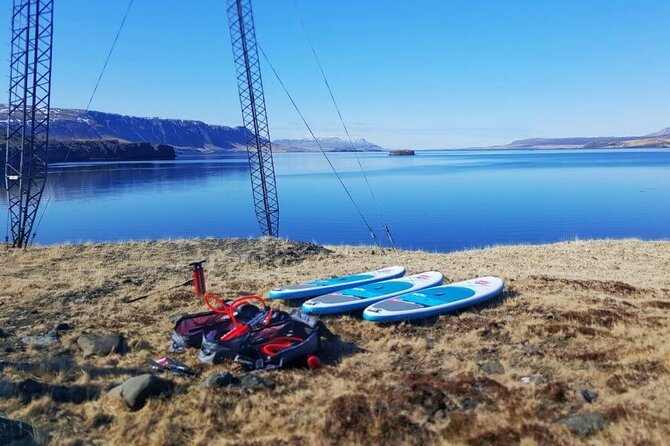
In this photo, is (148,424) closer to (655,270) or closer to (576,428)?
(576,428)

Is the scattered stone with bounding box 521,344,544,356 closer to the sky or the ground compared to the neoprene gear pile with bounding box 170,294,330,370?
closer to the ground

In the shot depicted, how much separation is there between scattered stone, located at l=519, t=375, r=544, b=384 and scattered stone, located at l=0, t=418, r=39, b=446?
5.23m

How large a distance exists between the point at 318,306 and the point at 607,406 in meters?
5.04

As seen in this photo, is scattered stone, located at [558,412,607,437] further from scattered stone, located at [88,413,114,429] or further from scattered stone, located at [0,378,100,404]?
scattered stone, located at [0,378,100,404]

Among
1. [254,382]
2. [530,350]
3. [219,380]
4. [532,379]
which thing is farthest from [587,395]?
[219,380]

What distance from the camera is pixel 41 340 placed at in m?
8.16

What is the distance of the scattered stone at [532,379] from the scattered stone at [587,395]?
0.50 metres

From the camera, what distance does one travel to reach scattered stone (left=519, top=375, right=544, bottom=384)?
627cm

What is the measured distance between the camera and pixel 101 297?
11195mm

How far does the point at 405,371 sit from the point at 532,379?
1539mm

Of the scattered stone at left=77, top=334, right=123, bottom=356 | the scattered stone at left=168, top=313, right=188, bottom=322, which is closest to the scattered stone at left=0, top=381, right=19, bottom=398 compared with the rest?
the scattered stone at left=77, top=334, right=123, bottom=356

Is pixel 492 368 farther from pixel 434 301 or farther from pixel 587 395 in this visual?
pixel 434 301

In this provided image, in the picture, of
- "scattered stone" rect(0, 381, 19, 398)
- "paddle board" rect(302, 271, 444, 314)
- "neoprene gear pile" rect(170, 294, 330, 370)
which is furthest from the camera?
"paddle board" rect(302, 271, 444, 314)

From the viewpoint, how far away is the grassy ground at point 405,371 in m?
5.24
